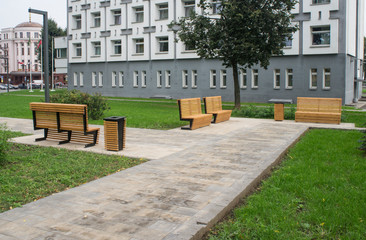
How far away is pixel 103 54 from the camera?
48.5 metres

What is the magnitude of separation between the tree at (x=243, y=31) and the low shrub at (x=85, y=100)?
8251mm

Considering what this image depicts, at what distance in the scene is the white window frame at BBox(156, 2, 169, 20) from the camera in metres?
43.5

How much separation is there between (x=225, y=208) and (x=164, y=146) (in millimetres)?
5174

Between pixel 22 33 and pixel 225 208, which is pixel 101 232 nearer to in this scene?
pixel 225 208

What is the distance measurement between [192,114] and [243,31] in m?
9.31

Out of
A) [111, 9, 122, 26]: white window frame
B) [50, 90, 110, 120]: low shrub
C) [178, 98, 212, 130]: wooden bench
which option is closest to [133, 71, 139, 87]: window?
[111, 9, 122, 26]: white window frame

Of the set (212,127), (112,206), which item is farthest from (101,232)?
(212,127)

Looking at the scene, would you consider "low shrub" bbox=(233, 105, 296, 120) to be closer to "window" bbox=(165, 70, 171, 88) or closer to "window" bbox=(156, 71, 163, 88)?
"window" bbox=(165, 70, 171, 88)

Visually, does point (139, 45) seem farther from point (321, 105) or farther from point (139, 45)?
point (321, 105)

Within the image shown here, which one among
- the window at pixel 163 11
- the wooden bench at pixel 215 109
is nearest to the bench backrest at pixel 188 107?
the wooden bench at pixel 215 109

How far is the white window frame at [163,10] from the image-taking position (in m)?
43.5

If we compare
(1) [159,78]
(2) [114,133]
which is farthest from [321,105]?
(1) [159,78]

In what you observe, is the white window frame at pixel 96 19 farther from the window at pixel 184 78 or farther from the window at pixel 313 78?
the window at pixel 313 78

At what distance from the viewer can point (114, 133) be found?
9.51 meters
